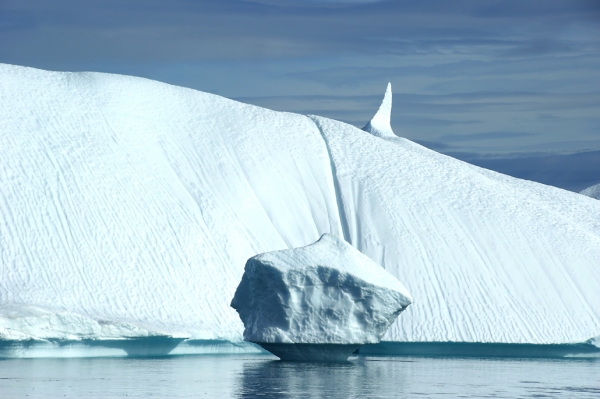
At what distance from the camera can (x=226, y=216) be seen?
3047cm

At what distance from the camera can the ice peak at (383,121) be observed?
47109 mm

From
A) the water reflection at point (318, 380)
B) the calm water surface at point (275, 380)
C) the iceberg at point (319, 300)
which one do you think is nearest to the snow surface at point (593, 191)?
the calm water surface at point (275, 380)

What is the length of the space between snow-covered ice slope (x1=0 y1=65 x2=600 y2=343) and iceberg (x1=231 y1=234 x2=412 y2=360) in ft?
14.2

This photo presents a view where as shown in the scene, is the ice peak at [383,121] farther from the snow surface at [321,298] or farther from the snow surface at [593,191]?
the snow surface at [321,298]

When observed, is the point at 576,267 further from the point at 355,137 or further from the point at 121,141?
the point at 121,141

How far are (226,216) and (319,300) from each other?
11071 millimetres

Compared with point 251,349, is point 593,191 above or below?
above

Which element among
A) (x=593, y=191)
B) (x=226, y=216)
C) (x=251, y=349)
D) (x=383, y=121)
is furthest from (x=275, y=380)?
(x=593, y=191)

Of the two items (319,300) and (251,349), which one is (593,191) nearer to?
(251,349)

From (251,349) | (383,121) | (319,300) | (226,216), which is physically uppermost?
(383,121)

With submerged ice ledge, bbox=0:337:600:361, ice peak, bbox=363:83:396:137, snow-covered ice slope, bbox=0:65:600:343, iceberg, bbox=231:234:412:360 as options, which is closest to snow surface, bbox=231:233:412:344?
iceberg, bbox=231:234:412:360

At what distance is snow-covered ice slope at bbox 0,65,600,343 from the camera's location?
25.9m

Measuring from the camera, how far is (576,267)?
32812 millimetres

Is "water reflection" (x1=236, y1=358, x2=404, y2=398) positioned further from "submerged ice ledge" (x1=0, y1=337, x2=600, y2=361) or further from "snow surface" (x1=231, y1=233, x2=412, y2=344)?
"submerged ice ledge" (x1=0, y1=337, x2=600, y2=361)
